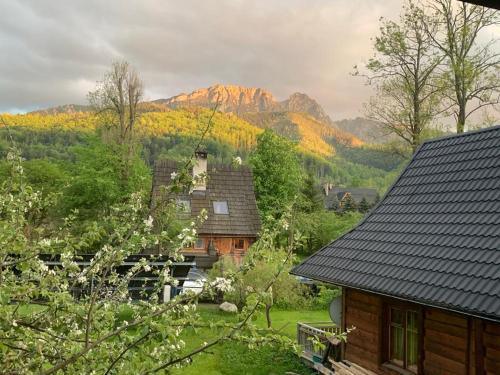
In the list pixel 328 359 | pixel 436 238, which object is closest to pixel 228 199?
pixel 328 359

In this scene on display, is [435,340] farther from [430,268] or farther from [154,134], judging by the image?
[154,134]

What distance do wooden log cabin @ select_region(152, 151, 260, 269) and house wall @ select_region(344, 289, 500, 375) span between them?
18607 mm

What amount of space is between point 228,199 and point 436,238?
23189 millimetres

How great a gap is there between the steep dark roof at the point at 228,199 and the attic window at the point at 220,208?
21 centimetres

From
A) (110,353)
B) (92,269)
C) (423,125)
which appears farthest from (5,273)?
(423,125)

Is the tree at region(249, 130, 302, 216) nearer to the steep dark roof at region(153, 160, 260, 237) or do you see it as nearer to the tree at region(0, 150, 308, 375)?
the steep dark roof at region(153, 160, 260, 237)

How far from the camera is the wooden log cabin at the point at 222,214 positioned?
29.5 m

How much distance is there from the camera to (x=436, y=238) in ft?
Answer: 29.1

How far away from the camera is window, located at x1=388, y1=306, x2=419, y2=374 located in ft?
29.0

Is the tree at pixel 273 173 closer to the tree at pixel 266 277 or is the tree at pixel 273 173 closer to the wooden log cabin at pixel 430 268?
the tree at pixel 266 277

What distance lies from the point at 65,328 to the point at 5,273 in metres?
0.87

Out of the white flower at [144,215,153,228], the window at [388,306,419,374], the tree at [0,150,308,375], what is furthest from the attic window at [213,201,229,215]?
the white flower at [144,215,153,228]

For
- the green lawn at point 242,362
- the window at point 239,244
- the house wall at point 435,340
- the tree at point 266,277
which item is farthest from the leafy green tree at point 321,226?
the house wall at point 435,340

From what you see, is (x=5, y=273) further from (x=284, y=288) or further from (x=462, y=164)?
(x=284, y=288)
